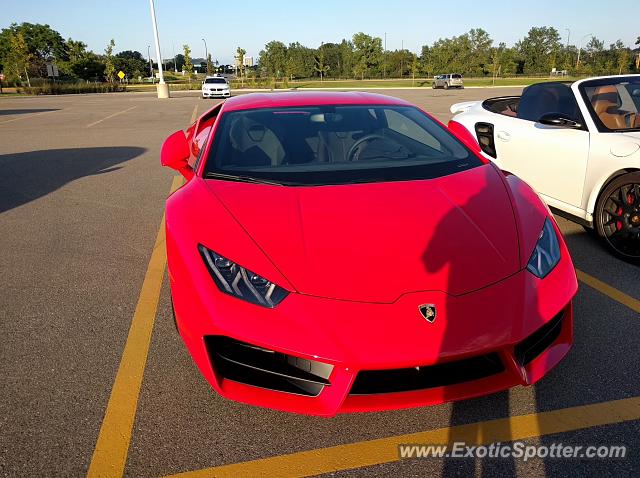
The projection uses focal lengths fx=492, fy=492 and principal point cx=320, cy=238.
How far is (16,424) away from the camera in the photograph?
212 cm

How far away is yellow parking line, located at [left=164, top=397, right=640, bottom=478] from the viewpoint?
1855 mm

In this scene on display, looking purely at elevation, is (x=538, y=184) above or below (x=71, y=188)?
above

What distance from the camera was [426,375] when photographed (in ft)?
6.05

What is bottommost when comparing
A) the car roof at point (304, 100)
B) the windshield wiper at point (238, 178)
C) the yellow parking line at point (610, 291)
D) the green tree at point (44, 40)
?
the yellow parking line at point (610, 291)

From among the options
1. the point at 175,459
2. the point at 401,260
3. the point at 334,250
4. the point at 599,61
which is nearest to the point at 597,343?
the point at 401,260

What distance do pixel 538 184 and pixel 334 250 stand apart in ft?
9.92

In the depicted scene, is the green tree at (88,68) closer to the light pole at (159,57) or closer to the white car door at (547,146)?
the light pole at (159,57)

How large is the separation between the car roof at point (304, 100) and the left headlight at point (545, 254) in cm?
163

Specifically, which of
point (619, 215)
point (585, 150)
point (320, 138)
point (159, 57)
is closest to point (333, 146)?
point (320, 138)

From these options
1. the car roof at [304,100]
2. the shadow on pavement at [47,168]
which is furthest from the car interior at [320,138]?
the shadow on pavement at [47,168]

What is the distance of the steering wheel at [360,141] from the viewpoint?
304cm

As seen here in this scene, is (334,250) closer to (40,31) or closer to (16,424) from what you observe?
(16,424)

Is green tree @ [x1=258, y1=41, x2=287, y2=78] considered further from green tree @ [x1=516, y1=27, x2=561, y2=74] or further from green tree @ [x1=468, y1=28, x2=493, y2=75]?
green tree @ [x1=516, y1=27, x2=561, y2=74]

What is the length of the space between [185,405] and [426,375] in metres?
1.11
